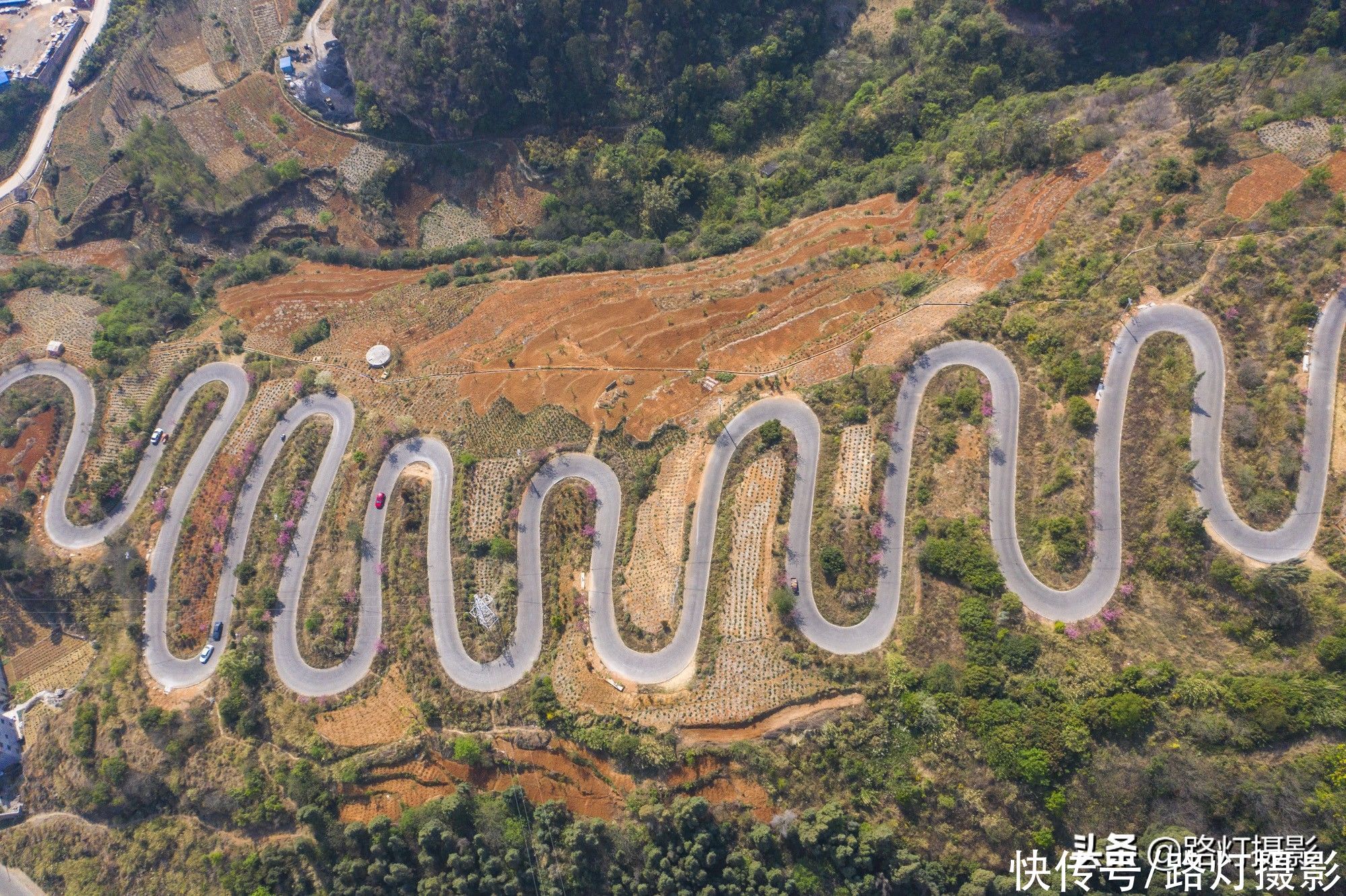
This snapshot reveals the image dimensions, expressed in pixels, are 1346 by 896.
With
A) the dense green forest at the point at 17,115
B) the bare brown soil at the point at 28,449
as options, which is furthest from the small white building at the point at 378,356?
the dense green forest at the point at 17,115

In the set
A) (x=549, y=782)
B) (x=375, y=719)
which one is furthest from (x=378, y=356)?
(x=549, y=782)

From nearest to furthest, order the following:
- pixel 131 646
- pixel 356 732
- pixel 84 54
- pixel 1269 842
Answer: pixel 1269 842, pixel 356 732, pixel 131 646, pixel 84 54

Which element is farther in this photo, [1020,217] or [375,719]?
[1020,217]

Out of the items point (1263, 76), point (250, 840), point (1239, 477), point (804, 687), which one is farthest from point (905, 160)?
point (250, 840)

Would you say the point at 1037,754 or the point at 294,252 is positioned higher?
the point at 294,252

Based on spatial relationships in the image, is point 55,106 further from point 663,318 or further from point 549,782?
point 549,782

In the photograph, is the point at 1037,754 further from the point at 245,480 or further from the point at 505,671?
the point at 245,480

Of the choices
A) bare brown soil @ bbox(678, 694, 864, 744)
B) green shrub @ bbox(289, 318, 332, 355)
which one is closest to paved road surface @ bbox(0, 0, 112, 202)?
green shrub @ bbox(289, 318, 332, 355)
